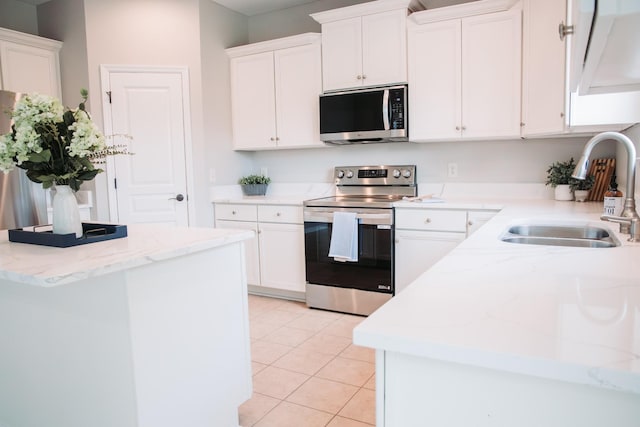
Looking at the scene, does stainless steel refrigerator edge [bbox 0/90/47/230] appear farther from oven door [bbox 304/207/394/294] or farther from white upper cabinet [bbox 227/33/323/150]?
white upper cabinet [bbox 227/33/323/150]

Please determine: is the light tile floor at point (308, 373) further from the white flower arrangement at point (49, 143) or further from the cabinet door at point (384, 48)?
the cabinet door at point (384, 48)

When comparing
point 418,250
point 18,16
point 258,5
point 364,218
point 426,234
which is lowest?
point 418,250

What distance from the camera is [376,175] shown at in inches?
152

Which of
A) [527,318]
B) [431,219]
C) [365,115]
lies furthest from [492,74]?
[527,318]

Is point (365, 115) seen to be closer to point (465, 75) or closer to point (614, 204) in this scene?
point (465, 75)

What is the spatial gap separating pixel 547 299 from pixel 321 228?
2.70 m

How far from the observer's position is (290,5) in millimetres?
4152

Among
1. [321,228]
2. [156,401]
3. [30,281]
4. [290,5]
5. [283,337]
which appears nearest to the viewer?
[30,281]

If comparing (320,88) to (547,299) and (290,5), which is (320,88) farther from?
(547,299)

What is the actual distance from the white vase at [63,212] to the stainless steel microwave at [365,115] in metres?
2.30

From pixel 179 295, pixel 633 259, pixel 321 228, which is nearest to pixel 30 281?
pixel 179 295

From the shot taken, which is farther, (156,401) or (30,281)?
(156,401)

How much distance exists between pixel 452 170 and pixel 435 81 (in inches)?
29.0

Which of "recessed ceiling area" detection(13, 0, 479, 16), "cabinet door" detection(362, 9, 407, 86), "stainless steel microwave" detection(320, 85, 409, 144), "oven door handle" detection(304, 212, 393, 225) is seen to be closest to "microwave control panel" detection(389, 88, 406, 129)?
"stainless steel microwave" detection(320, 85, 409, 144)
